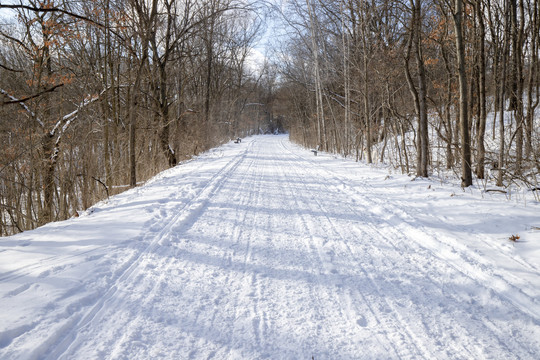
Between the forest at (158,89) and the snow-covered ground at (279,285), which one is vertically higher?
the forest at (158,89)

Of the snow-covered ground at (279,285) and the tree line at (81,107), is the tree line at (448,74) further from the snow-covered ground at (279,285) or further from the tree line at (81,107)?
the tree line at (81,107)

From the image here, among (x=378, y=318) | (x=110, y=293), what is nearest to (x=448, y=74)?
(x=378, y=318)

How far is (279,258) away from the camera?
11.4 feet

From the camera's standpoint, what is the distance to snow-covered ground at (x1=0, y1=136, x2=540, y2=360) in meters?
2.10

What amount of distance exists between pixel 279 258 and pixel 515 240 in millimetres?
2953

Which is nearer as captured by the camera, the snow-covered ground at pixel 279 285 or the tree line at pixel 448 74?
the snow-covered ground at pixel 279 285

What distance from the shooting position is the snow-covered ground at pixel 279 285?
6.89 ft

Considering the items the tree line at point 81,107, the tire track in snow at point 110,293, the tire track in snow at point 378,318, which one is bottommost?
the tire track in snow at point 378,318

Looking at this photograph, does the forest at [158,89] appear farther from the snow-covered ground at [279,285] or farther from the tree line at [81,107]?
the snow-covered ground at [279,285]

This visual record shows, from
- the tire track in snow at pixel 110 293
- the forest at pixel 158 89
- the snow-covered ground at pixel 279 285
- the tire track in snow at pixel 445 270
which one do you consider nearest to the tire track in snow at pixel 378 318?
the snow-covered ground at pixel 279 285

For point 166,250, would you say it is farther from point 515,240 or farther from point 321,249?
point 515,240

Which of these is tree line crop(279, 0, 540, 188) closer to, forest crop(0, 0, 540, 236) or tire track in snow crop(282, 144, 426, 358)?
forest crop(0, 0, 540, 236)

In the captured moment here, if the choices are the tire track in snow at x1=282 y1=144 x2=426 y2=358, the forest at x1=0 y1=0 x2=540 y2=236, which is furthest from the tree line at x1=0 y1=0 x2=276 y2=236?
the tire track in snow at x1=282 y1=144 x2=426 y2=358

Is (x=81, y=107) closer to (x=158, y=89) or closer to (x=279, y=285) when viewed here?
(x=158, y=89)
